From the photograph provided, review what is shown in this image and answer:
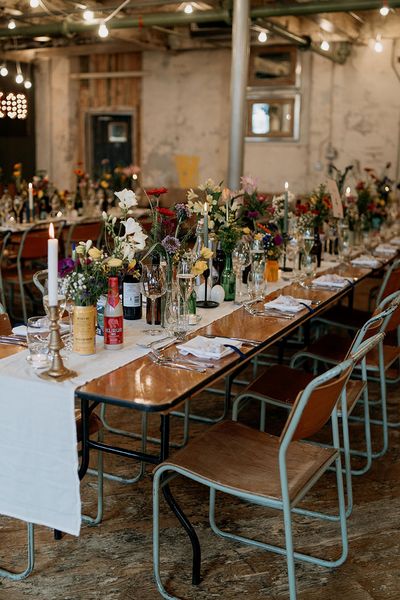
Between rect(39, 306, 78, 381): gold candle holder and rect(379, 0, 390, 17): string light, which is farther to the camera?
rect(379, 0, 390, 17): string light

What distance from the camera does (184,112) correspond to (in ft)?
37.0

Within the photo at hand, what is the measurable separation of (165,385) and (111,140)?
32.8 ft

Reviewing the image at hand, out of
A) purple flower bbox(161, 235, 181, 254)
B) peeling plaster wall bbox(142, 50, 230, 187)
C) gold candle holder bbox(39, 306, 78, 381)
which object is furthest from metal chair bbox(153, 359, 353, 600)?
peeling plaster wall bbox(142, 50, 230, 187)

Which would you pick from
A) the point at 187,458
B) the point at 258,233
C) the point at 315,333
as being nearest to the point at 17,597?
the point at 187,458

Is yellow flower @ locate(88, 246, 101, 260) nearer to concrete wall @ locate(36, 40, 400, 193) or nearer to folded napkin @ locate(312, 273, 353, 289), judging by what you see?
folded napkin @ locate(312, 273, 353, 289)

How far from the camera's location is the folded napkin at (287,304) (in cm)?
370

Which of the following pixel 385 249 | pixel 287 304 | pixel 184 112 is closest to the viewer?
pixel 287 304

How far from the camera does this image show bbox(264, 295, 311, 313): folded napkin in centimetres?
370

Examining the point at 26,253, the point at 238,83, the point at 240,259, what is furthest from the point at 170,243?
the point at 238,83

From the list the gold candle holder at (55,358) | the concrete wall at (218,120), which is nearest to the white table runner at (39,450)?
the gold candle holder at (55,358)

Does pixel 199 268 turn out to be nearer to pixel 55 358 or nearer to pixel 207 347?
pixel 207 347

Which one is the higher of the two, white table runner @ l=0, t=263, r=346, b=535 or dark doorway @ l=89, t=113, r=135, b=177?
dark doorway @ l=89, t=113, r=135, b=177

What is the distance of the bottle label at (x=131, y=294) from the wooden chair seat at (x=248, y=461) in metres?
0.75

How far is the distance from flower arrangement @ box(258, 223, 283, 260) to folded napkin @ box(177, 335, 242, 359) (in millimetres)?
1374
